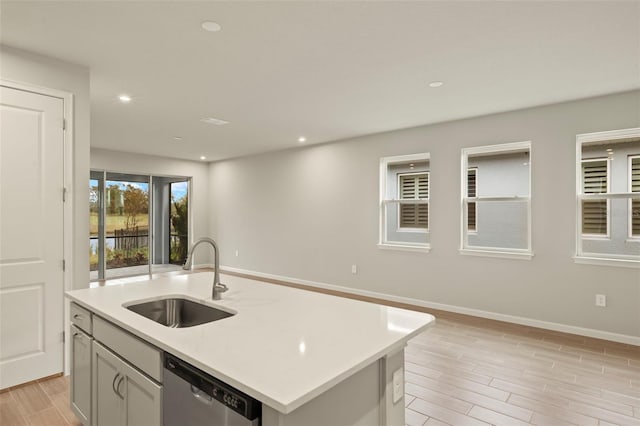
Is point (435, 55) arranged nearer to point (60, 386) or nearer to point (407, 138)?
point (407, 138)

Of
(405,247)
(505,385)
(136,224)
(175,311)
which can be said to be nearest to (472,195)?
(405,247)

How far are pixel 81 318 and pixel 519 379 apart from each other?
10.5 ft

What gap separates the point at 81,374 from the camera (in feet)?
6.62

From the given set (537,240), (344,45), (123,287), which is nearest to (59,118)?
(123,287)

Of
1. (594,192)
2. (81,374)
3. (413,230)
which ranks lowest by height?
(81,374)

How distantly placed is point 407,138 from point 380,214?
1244 millimetres

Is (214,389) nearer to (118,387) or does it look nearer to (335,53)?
(118,387)

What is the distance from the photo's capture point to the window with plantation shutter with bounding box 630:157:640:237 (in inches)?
144

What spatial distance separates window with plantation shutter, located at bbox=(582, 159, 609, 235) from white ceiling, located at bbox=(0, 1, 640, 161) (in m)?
0.81

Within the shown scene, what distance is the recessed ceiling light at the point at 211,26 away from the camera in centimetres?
235

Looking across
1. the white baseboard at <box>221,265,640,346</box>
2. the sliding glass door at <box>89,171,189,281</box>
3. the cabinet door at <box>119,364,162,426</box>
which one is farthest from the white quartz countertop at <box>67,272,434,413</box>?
the sliding glass door at <box>89,171,189,281</box>

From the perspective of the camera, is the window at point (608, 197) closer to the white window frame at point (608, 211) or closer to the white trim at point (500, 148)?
the white window frame at point (608, 211)


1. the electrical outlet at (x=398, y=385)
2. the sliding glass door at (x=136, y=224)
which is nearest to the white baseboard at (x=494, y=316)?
the sliding glass door at (x=136, y=224)

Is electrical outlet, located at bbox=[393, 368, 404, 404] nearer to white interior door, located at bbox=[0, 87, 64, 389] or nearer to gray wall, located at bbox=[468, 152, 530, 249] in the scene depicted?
white interior door, located at bbox=[0, 87, 64, 389]
